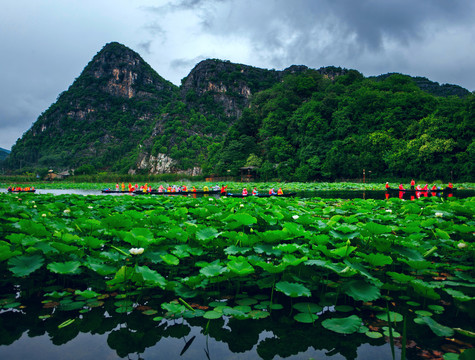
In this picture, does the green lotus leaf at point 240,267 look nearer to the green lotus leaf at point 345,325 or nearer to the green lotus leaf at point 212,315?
the green lotus leaf at point 212,315

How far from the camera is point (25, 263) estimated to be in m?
1.90

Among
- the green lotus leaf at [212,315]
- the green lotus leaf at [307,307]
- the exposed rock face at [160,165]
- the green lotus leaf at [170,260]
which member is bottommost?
the green lotus leaf at [307,307]

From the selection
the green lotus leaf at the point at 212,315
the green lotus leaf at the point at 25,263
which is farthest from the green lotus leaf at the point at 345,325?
the green lotus leaf at the point at 25,263

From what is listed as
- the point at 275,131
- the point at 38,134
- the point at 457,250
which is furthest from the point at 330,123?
the point at 38,134

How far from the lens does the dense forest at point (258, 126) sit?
29484mm

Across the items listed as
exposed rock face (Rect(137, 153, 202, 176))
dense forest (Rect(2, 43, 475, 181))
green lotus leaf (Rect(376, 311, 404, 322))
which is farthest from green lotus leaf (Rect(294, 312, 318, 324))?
exposed rock face (Rect(137, 153, 202, 176))

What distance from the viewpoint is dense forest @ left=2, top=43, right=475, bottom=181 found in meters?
29.5

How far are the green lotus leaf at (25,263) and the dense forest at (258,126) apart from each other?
3231cm

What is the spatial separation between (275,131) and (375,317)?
42.0 metres

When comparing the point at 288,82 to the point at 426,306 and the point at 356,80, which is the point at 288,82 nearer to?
the point at 356,80

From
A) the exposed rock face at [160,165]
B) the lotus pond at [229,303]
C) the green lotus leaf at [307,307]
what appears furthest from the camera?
the exposed rock face at [160,165]

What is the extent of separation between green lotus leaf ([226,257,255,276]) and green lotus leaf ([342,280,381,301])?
2.17 ft

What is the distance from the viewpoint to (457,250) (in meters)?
2.88

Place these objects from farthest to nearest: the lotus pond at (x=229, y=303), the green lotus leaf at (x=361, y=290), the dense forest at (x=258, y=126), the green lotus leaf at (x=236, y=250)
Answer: the dense forest at (x=258, y=126) → the green lotus leaf at (x=236, y=250) → the green lotus leaf at (x=361, y=290) → the lotus pond at (x=229, y=303)
